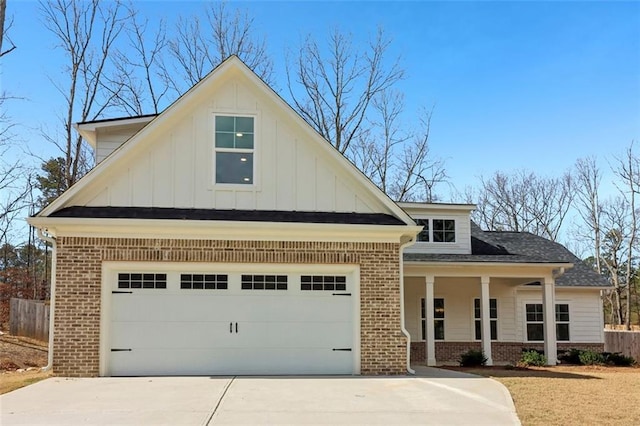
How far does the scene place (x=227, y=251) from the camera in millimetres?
12055

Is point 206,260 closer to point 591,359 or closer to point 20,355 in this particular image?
point 20,355

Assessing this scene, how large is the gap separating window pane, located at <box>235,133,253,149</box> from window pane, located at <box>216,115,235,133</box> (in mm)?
216

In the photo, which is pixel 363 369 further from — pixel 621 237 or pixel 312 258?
pixel 621 237

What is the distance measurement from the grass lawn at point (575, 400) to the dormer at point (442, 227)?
6936mm

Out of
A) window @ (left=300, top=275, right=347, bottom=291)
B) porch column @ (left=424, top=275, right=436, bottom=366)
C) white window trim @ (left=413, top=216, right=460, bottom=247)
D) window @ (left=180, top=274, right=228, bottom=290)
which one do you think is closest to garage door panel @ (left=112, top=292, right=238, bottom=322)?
window @ (left=180, top=274, right=228, bottom=290)

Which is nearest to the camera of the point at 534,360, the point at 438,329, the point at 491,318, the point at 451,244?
the point at 534,360

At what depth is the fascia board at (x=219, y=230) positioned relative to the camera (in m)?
11.5

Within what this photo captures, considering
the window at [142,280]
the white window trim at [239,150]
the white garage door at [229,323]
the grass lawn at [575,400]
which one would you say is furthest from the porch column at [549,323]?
the window at [142,280]

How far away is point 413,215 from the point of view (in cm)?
1920

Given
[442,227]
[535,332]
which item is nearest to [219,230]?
[442,227]

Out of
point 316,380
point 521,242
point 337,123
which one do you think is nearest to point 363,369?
point 316,380

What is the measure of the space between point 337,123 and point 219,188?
61.3 ft

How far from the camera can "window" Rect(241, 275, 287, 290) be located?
12.2 metres

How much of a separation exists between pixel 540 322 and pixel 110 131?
15495mm
